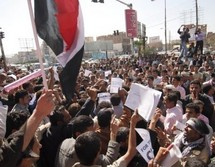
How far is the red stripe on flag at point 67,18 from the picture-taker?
3.16 m

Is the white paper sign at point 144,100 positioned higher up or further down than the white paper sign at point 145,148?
higher up

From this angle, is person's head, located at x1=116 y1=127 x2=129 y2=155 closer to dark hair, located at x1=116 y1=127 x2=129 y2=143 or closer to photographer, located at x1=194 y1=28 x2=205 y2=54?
dark hair, located at x1=116 y1=127 x2=129 y2=143

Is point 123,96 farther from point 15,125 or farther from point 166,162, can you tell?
point 166,162

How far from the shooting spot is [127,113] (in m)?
4.47

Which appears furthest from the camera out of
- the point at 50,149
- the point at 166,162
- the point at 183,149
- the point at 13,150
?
the point at 50,149

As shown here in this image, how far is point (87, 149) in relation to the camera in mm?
2650

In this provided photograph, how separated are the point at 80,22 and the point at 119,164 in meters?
1.61

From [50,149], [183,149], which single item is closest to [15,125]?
[50,149]

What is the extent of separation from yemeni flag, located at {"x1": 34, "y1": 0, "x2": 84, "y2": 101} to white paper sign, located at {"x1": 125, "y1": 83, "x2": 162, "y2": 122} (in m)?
0.78

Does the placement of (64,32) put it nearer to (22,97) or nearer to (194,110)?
(194,110)

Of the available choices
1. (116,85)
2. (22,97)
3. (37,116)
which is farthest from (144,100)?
(116,85)

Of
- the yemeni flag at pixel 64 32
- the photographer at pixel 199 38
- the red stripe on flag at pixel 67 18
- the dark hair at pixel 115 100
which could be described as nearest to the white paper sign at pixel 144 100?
the yemeni flag at pixel 64 32

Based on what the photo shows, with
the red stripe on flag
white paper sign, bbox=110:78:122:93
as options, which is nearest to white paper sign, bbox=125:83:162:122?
the red stripe on flag

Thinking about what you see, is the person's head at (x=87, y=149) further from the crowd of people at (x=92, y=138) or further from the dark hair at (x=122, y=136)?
the dark hair at (x=122, y=136)
